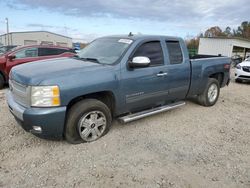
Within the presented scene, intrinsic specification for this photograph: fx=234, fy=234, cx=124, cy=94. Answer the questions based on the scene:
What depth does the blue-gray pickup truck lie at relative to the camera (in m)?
3.45

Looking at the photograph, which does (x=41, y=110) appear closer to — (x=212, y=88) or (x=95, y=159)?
(x=95, y=159)

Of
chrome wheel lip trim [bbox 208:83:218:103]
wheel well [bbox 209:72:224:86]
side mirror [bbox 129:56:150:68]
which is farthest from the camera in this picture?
Result: wheel well [bbox 209:72:224:86]

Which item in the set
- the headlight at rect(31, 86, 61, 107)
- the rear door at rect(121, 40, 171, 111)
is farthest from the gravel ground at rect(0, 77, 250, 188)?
the headlight at rect(31, 86, 61, 107)

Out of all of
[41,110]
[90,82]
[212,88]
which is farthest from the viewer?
[212,88]

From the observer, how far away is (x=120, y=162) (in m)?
3.49

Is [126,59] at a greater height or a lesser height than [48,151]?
greater

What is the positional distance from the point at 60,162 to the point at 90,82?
1.29m

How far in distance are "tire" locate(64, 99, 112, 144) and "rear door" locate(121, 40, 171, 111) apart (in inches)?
19.9

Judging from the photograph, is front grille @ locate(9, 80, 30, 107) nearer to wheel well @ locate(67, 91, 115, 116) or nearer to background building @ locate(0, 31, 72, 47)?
wheel well @ locate(67, 91, 115, 116)

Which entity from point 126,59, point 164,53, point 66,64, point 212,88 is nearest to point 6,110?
point 66,64

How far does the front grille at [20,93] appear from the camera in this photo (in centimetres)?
349

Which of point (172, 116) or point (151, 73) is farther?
point (172, 116)

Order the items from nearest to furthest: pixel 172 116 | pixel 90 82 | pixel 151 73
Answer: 1. pixel 90 82
2. pixel 151 73
3. pixel 172 116

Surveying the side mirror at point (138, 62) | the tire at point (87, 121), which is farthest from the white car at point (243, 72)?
the tire at point (87, 121)
